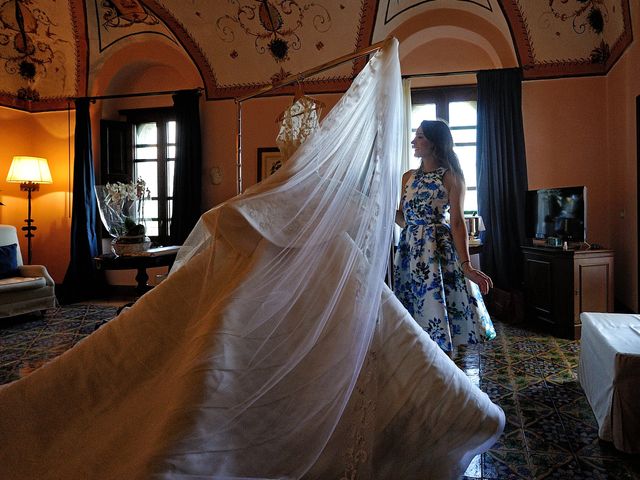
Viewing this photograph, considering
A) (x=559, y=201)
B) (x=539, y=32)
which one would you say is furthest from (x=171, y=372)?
(x=539, y=32)

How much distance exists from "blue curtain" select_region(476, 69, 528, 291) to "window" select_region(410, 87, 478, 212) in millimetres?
523

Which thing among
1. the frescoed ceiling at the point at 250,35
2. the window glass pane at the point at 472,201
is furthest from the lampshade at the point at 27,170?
the window glass pane at the point at 472,201

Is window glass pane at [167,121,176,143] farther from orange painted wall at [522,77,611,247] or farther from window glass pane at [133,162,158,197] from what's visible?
orange painted wall at [522,77,611,247]

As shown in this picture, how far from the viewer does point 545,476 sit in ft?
5.39


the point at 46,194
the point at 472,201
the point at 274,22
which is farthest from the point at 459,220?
the point at 46,194

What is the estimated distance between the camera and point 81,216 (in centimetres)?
576

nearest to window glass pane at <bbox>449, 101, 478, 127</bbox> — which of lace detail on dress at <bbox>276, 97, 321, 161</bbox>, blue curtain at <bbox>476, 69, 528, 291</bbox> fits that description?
blue curtain at <bbox>476, 69, 528, 291</bbox>

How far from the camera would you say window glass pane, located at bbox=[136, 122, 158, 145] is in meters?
6.09

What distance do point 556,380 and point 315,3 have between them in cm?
425

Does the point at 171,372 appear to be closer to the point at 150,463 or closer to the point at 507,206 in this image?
the point at 150,463

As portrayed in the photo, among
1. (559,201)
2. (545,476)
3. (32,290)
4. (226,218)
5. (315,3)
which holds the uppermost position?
(315,3)

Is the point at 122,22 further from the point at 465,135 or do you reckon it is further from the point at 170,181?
the point at 465,135

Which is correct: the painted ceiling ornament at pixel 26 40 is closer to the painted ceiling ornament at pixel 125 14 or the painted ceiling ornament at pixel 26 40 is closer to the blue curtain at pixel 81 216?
the painted ceiling ornament at pixel 125 14

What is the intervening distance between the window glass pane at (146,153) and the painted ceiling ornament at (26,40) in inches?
60.0
